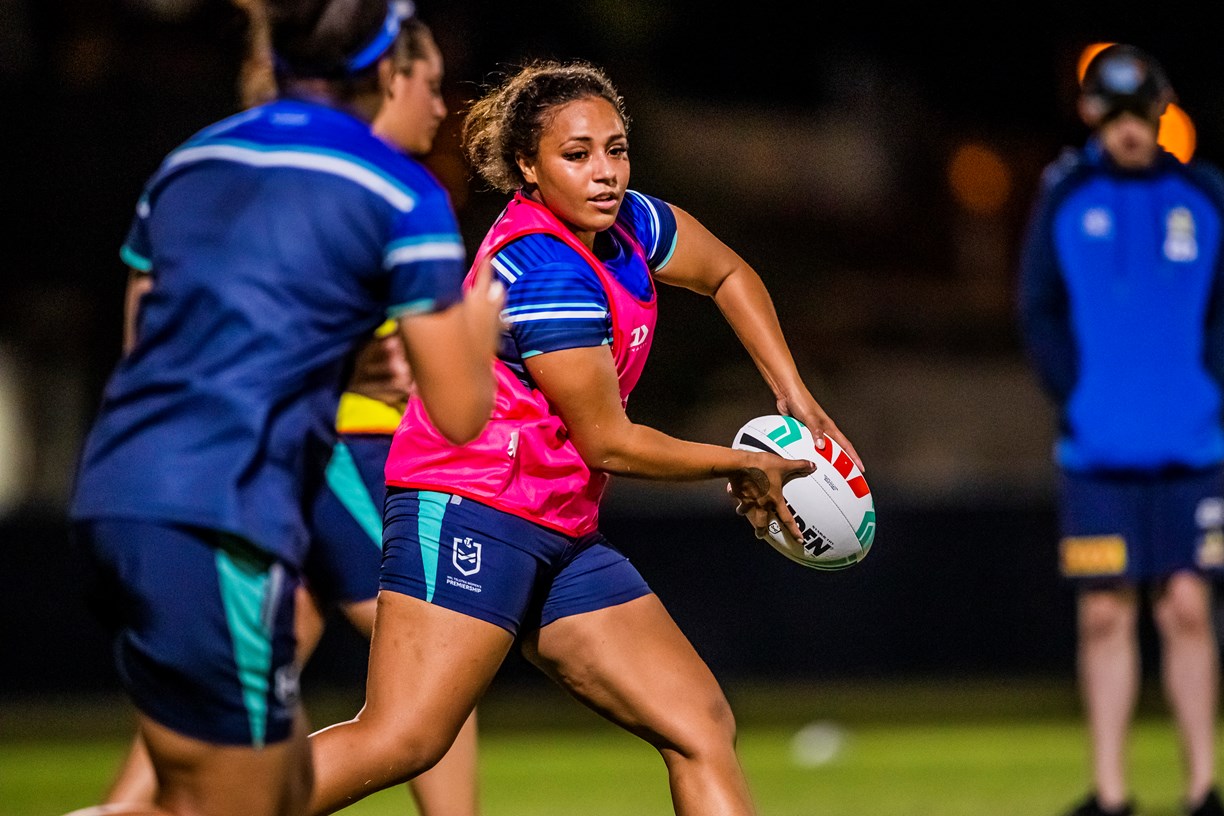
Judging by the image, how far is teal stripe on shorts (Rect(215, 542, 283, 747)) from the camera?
3.02 m

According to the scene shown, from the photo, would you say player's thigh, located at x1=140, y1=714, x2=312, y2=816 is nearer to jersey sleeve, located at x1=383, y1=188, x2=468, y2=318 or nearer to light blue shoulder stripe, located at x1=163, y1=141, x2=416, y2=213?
jersey sleeve, located at x1=383, y1=188, x2=468, y2=318

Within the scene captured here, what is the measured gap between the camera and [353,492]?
202 inches

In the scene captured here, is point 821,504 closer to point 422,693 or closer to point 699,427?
point 422,693

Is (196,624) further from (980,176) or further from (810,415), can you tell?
(980,176)

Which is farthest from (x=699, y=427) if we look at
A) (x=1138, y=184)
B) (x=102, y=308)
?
(x=1138, y=184)

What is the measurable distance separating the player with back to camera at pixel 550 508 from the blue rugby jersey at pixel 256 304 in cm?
107

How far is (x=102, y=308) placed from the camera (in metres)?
13.0

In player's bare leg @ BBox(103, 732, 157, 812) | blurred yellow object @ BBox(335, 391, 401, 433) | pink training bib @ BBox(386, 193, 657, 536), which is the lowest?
player's bare leg @ BBox(103, 732, 157, 812)

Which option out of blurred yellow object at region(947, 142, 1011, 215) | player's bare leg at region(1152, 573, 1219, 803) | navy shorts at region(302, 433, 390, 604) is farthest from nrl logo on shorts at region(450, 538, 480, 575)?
blurred yellow object at region(947, 142, 1011, 215)

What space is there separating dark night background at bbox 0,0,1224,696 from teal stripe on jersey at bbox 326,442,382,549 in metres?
1.29

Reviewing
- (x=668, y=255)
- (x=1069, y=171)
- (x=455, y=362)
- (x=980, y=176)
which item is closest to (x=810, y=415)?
(x=668, y=255)

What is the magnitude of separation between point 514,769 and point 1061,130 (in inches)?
580

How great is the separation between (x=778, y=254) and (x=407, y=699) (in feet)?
42.3

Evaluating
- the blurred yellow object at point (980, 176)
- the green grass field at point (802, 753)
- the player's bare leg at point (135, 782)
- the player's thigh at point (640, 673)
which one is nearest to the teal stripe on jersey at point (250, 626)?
the player's thigh at point (640, 673)
